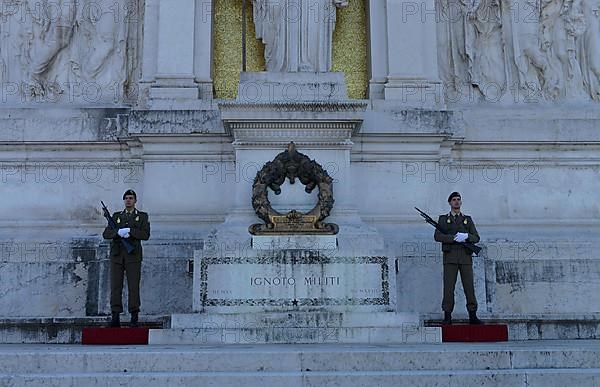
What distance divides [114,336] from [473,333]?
5.65 meters

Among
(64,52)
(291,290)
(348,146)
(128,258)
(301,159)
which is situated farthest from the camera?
(64,52)

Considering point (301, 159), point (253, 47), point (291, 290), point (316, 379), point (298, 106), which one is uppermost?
point (253, 47)

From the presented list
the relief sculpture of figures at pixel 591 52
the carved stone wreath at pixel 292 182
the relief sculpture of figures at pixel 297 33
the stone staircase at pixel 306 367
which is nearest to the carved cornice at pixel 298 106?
the carved stone wreath at pixel 292 182

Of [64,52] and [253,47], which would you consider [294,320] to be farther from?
[64,52]

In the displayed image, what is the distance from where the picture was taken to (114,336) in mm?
12000

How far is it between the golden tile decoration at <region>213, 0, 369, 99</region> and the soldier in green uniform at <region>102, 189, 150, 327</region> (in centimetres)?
480

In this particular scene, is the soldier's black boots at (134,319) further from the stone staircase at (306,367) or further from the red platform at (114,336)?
the stone staircase at (306,367)

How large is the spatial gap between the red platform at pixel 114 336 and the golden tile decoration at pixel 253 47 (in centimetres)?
662

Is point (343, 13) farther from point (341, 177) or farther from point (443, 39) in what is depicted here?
point (341, 177)

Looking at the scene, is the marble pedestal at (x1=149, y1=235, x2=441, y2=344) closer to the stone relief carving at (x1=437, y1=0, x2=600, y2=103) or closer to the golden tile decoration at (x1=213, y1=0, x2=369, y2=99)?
the golden tile decoration at (x1=213, y1=0, x2=369, y2=99)

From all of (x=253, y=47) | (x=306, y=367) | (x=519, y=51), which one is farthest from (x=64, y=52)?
(x=306, y=367)

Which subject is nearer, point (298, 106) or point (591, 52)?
point (298, 106)

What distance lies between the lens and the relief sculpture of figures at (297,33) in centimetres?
1648

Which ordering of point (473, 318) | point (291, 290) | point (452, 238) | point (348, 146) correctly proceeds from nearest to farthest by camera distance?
1. point (291, 290)
2. point (473, 318)
3. point (452, 238)
4. point (348, 146)
